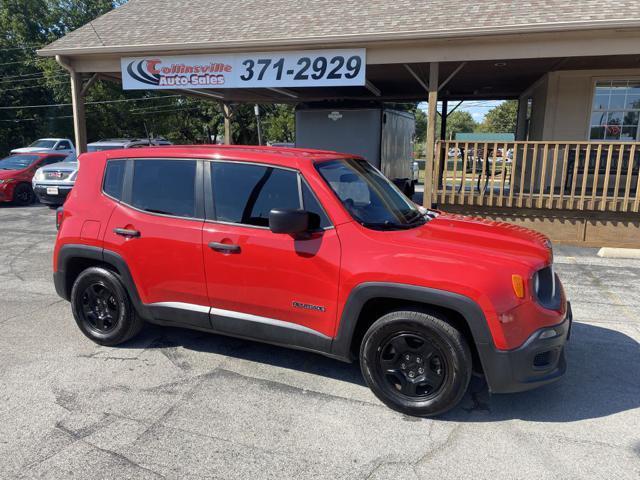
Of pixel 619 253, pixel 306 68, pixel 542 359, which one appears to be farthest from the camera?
pixel 306 68

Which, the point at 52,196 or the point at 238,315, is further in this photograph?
the point at 52,196

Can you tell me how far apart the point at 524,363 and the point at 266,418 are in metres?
1.69

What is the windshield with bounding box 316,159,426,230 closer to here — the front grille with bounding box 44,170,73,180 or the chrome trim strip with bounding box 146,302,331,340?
the chrome trim strip with bounding box 146,302,331,340

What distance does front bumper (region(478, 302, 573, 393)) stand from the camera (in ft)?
9.71

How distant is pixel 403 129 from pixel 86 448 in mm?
13539

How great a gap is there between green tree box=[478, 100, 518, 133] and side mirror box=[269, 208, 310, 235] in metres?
53.8

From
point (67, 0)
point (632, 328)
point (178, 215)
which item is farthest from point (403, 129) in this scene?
point (67, 0)

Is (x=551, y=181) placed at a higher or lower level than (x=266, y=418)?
higher

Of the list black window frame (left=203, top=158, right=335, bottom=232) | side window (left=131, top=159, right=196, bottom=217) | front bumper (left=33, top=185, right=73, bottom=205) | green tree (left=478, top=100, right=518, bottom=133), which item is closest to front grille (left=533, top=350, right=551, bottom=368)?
black window frame (left=203, top=158, right=335, bottom=232)

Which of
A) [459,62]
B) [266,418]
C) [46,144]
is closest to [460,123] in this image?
[46,144]

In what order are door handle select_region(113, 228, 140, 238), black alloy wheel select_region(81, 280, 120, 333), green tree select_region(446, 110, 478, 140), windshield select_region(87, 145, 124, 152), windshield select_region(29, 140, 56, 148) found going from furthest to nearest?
green tree select_region(446, 110, 478, 140) → windshield select_region(29, 140, 56, 148) → windshield select_region(87, 145, 124, 152) → black alloy wheel select_region(81, 280, 120, 333) → door handle select_region(113, 228, 140, 238)

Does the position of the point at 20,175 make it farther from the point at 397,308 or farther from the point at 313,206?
the point at 397,308

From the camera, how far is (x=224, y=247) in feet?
11.9

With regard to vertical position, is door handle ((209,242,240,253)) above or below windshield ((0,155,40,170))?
below
